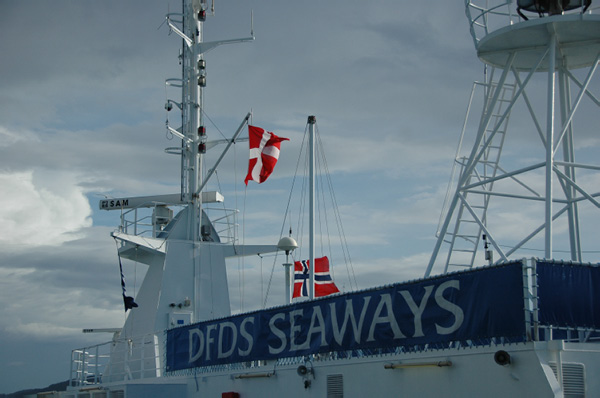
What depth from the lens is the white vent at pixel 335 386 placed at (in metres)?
14.8

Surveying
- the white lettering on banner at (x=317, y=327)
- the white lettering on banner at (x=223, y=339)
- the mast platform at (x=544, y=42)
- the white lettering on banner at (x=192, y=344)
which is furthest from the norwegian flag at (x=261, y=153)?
the white lettering on banner at (x=317, y=327)

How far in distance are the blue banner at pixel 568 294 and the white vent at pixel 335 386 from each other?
4549 mm

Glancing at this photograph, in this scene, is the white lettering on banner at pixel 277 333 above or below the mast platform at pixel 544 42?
below

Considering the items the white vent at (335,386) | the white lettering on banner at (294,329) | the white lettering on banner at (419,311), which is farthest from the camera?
the white lettering on banner at (294,329)

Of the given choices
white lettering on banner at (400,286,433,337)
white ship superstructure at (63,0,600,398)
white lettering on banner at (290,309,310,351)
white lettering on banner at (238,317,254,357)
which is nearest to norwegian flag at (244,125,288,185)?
white ship superstructure at (63,0,600,398)

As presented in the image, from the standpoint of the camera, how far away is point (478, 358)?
40.2 ft

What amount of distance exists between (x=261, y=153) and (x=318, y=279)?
5058 millimetres

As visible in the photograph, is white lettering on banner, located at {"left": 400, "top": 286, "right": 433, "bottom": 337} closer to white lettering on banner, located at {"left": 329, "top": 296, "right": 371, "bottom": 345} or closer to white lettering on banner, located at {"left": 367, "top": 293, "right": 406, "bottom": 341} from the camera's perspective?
white lettering on banner, located at {"left": 367, "top": 293, "right": 406, "bottom": 341}

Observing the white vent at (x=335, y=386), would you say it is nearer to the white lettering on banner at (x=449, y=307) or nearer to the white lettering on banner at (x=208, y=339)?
the white lettering on banner at (x=449, y=307)

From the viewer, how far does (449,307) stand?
12828 mm

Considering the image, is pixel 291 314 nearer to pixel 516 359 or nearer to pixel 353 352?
pixel 353 352

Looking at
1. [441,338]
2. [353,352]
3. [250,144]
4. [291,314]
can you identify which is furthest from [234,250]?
[441,338]

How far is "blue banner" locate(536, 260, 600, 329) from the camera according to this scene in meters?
11.9

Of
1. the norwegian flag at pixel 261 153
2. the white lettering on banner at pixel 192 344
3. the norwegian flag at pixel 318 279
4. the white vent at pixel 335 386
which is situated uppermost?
the norwegian flag at pixel 261 153
